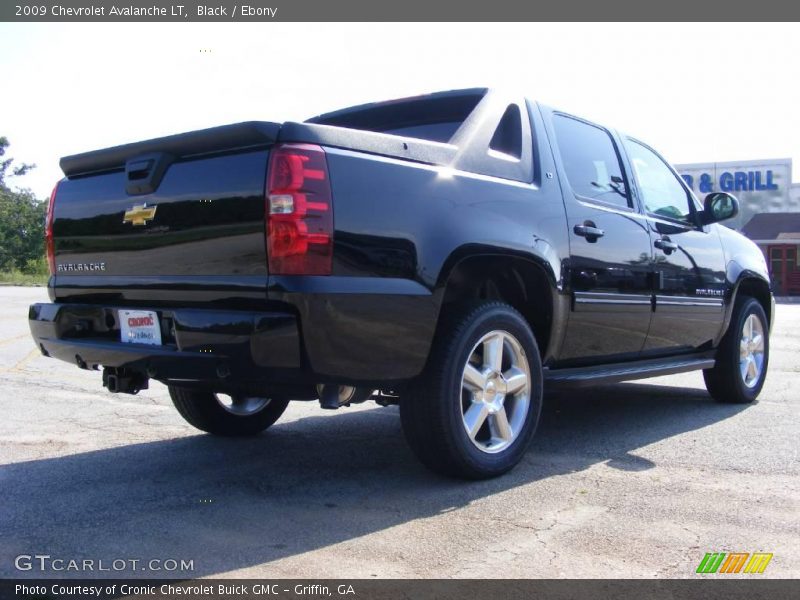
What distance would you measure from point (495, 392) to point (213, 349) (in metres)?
1.42

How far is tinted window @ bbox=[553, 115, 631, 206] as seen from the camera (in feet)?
15.6

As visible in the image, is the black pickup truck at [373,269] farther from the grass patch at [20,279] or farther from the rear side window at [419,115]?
the grass patch at [20,279]

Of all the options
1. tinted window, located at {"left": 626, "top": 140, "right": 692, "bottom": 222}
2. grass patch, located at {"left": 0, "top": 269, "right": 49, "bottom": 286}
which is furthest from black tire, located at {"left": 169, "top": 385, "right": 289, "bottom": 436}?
grass patch, located at {"left": 0, "top": 269, "right": 49, "bottom": 286}

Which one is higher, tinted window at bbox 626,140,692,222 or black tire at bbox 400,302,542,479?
tinted window at bbox 626,140,692,222

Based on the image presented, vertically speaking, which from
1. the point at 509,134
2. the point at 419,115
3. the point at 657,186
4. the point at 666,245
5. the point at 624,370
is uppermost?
the point at 419,115

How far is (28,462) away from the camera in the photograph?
438 cm

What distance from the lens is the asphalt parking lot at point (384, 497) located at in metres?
2.92

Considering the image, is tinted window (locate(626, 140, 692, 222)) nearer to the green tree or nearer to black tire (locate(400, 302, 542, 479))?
black tire (locate(400, 302, 542, 479))

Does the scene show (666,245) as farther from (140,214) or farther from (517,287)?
(140,214)

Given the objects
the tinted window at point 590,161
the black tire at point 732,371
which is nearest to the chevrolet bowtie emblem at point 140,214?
the tinted window at point 590,161

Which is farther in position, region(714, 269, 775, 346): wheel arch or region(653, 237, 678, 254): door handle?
region(714, 269, 775, 346): wheel arch

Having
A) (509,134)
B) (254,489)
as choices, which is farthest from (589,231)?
(254,489)

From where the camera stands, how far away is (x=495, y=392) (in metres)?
3.98

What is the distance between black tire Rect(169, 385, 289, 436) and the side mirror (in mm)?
3351
